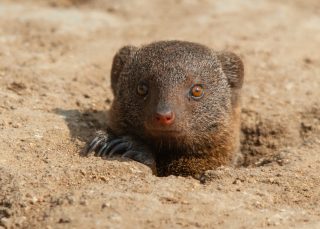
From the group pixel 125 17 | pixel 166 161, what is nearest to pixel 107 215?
pixel 166 161

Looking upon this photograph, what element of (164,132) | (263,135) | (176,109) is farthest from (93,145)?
(263,135)

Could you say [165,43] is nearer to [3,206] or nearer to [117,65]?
[117,65]

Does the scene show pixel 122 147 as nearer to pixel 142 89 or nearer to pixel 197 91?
pixel 142 89

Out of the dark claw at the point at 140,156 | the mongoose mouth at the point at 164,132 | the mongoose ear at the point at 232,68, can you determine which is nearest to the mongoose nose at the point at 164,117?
the mongoose mouth at the point at 164,132

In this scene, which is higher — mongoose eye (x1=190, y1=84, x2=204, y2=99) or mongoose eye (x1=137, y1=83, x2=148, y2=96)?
mongoose eye (x1=190, y1=84, x2=204, y2=99)

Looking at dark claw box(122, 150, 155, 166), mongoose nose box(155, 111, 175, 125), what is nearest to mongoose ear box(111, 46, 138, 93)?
dark claw box(122, 150, 155, 166)

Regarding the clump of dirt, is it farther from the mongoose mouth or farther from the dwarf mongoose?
the mongoose mouth

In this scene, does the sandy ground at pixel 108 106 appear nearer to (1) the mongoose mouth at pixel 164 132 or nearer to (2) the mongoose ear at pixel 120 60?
(1) the mongoose mouth at pixel 164 132
